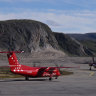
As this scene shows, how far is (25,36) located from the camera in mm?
109125

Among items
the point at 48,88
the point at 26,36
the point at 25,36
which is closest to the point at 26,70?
the point at 48,88

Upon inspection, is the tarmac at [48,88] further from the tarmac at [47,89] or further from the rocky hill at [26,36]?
the rocky hill at [26,36]

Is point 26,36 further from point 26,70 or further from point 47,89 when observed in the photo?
point 47,89

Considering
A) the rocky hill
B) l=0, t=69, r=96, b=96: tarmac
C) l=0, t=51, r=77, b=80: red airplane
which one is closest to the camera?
l=0, t=69, r=96, b=96: tarmac

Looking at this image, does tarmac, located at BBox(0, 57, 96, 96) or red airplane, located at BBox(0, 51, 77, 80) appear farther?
red airplane, located at BBox(0, 51, 77, 80)

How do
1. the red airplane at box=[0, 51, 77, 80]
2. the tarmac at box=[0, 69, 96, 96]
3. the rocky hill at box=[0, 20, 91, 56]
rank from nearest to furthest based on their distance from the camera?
1. the tarmac at box=[0, 69, 96, 96]
2. the red airplane at box=[0, 51, 77, 80]
3. the rocky hill at box=[0, 20, 91, 56]

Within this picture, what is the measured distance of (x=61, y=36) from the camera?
13462 cm

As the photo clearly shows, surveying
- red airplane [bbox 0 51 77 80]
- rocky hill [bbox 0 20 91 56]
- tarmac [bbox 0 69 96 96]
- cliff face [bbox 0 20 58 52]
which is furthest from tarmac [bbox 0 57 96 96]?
cliff face [bbox 0 20 58 52]

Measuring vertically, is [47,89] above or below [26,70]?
below

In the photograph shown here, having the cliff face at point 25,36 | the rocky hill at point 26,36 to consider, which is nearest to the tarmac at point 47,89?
the rocky hill at point 26,36

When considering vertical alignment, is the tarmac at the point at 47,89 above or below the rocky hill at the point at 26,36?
below

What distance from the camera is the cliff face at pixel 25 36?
10362 cm

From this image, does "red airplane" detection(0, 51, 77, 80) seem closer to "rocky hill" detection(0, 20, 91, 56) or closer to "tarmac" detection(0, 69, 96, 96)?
"tarmac" detection(0, 69, 96, 96)

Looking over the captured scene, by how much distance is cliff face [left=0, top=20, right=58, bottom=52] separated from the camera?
340ft
